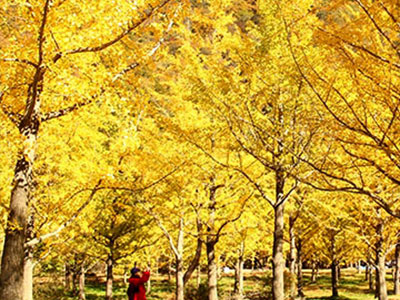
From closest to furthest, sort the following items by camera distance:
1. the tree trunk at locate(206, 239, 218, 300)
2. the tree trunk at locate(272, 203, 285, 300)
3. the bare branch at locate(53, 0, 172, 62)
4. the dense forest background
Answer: the dense forest background < the bare branch at locate(53, 0, 172, 62) < the tree trunk at locate(272, 203, 285, 300) < the tree trunk at locate(206, 239, 218, 300)

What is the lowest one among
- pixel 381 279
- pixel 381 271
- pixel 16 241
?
pixel 381 279

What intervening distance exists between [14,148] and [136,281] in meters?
4.58

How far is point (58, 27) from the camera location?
135 inches

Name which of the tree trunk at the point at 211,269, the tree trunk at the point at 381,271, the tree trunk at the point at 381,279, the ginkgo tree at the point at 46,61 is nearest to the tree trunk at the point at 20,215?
the ginkgo tree at the point at 46,61

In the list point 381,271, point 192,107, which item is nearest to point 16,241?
point 192,107

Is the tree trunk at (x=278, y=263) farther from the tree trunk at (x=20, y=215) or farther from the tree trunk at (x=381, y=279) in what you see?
the tree trunk at (x=381, y=279)

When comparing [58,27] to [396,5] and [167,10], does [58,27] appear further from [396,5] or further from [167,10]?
[396,5]

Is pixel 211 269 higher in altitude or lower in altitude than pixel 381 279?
higher

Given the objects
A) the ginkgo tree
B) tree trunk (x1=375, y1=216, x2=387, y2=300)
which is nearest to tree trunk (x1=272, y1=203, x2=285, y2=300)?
the ginkgo tree

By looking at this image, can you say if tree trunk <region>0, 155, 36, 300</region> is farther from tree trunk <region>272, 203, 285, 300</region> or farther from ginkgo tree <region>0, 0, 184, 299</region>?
tree trunk <region>272, 203, 285, 300</region>

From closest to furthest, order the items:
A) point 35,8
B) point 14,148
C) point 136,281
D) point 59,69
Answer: point 35,8 → point 59,69 → point 14,148 → point 136,281

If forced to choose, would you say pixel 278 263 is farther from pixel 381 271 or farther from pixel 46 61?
pixel 381 271

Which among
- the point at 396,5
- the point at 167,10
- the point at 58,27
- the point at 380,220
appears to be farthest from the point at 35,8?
the point at 380,220

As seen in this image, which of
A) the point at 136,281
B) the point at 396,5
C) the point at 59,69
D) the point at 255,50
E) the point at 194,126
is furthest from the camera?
the point at 194,126
